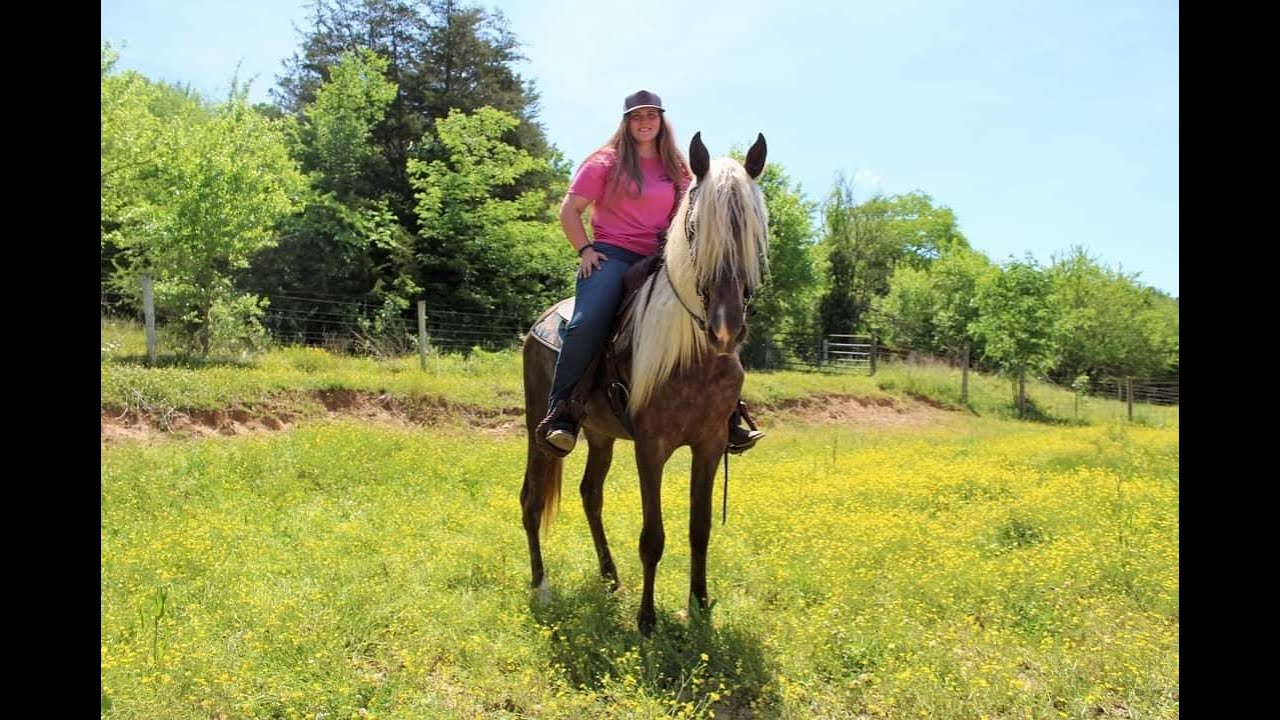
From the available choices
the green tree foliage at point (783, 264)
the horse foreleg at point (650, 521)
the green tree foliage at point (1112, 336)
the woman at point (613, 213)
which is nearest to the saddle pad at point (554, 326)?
the woman at point (613, 213)

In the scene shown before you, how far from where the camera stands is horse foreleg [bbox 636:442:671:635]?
4.15 metres

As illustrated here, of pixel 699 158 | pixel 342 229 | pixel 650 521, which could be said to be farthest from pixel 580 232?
pixel 342 229

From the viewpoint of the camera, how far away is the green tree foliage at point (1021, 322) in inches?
1069

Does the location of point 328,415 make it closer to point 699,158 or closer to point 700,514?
point 700,514

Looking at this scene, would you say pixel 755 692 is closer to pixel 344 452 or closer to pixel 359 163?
pixel 344 452

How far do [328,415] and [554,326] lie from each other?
8650 millimetres

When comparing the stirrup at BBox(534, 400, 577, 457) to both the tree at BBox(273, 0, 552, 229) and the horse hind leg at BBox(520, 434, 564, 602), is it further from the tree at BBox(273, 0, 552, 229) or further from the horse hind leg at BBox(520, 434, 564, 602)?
the tree at BBox(273, 0, 552, 229)

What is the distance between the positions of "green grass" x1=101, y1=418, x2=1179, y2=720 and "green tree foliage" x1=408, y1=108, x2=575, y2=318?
13808 mm

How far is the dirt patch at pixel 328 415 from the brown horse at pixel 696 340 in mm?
8309

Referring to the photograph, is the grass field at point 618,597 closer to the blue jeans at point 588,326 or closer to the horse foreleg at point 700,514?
the horse foreleg at point 700,514

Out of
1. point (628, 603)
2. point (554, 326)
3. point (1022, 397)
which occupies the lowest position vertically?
point (628, 603)

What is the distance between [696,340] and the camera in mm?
4090

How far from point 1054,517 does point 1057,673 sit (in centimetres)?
337
